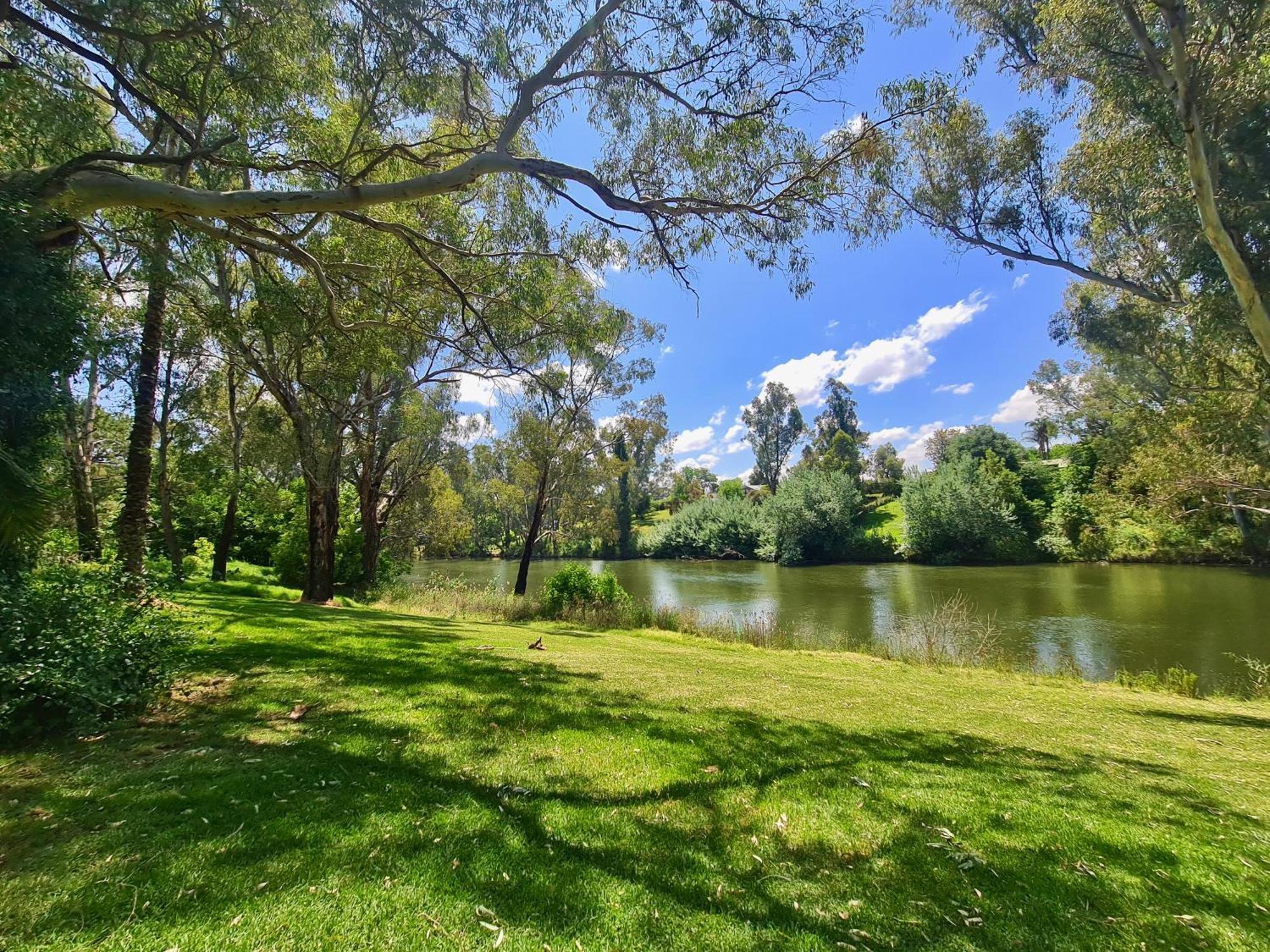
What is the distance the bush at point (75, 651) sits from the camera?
3.16 meters

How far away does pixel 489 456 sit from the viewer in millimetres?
25969

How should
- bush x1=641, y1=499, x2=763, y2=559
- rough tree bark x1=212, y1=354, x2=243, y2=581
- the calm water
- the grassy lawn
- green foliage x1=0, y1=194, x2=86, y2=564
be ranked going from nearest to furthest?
the grassy lawn < green foliage x1=0, y1=194, x2=86, y2=564 < the calm water < rough tree bark x1=212, y1=354, x2=243, y2=581 < bush x1=641, y1=499, x2=763, y2=559

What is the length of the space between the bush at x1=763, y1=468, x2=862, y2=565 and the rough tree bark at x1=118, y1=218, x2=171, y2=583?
3890 cm

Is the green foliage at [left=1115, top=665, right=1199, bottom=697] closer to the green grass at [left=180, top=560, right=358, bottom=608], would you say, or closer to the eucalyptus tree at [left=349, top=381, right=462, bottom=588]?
the eucalyptus tree at [left=349, top=381, right=462, bottom=588]

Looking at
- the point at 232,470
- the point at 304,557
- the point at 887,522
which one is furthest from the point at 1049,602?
the point at 232,470

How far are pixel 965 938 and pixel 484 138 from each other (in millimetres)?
8822

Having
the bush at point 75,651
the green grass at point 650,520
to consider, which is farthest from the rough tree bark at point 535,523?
the green grass at point 650,520

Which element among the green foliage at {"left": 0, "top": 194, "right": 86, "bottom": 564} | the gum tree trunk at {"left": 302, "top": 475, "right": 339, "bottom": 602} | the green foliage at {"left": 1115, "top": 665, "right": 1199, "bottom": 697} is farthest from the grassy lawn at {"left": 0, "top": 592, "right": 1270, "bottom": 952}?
the gum tree trunk at {"left": 302, "top": 475, "right": 339, "bottom": 602}

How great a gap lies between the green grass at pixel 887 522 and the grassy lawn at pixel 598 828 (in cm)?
3816

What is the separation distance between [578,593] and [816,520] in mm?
30476

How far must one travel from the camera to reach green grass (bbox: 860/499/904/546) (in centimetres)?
4092

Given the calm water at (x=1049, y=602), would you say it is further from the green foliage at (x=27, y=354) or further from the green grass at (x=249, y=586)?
the green foliage at (x=27, y=354)

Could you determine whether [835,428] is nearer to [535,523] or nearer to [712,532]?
[712,532]

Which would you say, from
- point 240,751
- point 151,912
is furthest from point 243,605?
point 151,912
